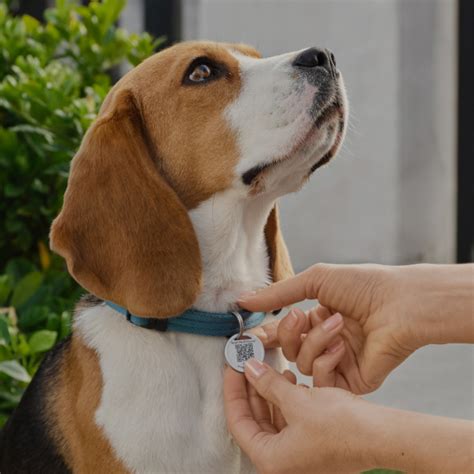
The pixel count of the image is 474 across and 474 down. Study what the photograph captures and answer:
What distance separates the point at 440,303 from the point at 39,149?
1924 millimetres

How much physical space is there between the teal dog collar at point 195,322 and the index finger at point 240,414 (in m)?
0.11

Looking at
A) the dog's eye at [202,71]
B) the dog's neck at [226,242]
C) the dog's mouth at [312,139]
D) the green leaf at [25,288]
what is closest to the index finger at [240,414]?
the dog's neck at [226,242]

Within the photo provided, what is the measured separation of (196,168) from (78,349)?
0.58 metres

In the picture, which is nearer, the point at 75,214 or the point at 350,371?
the point at 75,214

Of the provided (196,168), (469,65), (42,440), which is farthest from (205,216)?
(469,65)

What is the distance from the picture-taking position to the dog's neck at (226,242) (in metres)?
2.50

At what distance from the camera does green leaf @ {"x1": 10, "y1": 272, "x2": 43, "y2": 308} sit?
3520 millimetres

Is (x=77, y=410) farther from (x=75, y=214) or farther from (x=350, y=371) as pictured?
(x=350, y=371)

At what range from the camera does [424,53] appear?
6832 mm

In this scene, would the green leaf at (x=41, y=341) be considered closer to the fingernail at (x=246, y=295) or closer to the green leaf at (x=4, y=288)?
the green leaf at (x=4, y=288)

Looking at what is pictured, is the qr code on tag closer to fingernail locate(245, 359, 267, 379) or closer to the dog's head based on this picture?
fingernail locate(245, 359, 267, 379)

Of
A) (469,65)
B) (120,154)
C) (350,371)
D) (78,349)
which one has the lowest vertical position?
(469,65)

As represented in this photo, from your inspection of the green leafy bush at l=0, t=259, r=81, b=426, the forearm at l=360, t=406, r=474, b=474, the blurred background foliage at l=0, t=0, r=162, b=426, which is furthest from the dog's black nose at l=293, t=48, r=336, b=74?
the blurred background foliage at l=0, t=0, r=162, b=426

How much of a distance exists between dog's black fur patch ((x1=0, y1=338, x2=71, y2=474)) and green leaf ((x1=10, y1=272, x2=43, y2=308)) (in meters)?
0.87
